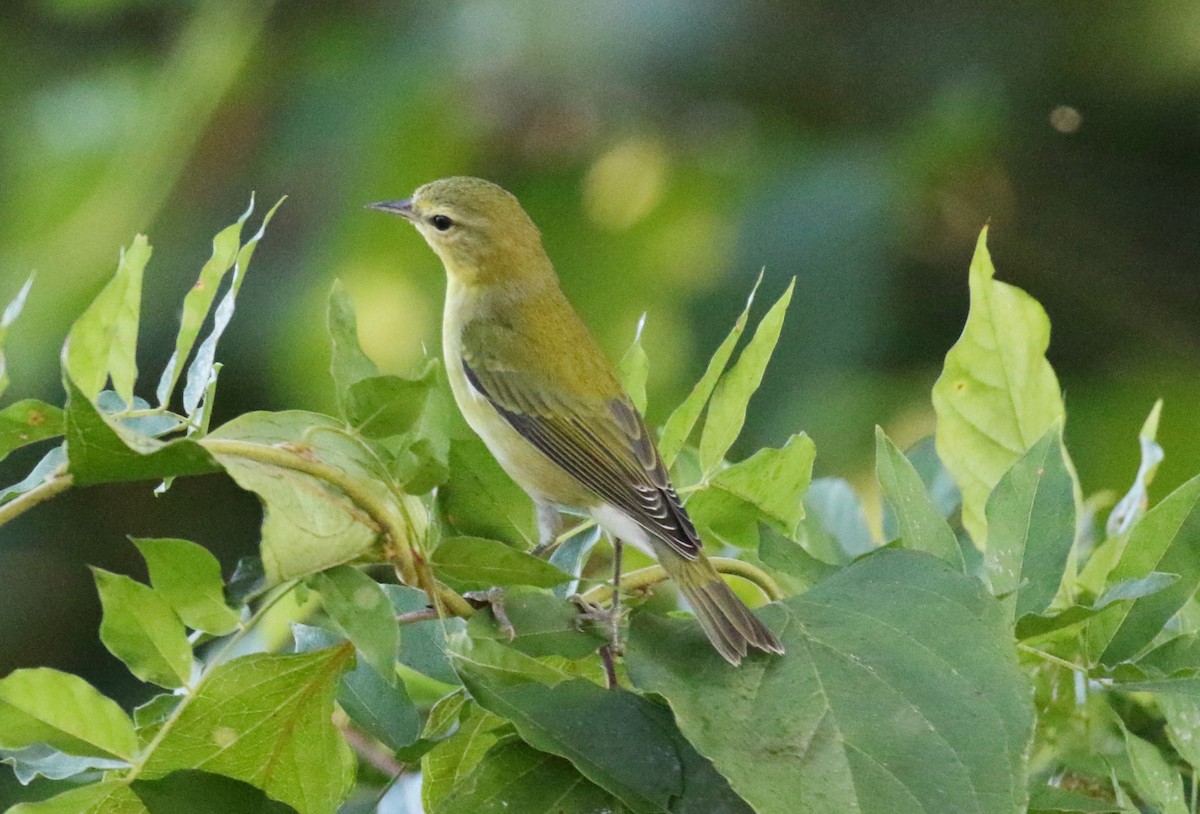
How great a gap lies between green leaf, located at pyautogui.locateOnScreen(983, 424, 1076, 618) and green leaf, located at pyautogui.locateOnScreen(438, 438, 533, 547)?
38cm

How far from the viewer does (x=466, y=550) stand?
0.99m

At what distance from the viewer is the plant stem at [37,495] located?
85cm

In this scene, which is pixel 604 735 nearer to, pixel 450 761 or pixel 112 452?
pixel 450 761

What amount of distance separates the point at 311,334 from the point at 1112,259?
1.88m

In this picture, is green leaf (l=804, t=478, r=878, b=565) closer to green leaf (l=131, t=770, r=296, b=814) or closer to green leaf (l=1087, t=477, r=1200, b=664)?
green leaf (l=1087, t=477, r=1200, b=664)

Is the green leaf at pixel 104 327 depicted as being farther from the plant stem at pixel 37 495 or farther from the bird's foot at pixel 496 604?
the bird's foot at pixel 496 604

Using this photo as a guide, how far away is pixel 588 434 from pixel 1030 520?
106cm

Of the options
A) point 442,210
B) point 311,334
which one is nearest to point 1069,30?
point 442,210

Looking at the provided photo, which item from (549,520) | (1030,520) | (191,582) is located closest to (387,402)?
(191,582)

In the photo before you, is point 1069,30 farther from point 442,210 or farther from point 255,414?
point 255,414

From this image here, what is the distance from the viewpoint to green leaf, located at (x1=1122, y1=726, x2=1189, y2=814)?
3.70 ft

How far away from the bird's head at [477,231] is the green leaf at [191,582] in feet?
6.03

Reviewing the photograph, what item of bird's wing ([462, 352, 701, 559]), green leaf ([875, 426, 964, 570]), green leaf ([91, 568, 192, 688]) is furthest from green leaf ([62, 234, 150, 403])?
bird's wing ([462, 352, 701, 559])

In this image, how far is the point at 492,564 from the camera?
3.26 feet
